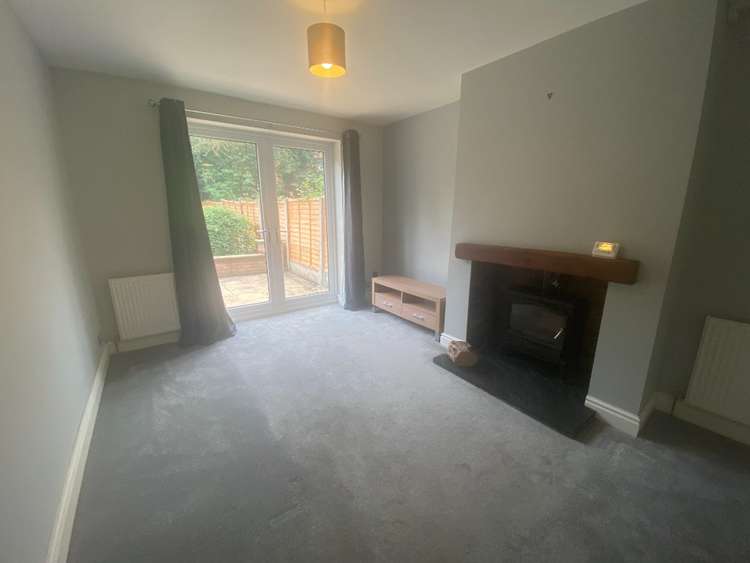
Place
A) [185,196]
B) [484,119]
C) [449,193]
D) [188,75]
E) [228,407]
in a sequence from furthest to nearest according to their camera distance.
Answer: [449,193], [185,196], [188,75], [484,119], [228,407]

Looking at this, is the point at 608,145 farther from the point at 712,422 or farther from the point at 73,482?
the point at 73,482

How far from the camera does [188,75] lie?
2564 millimetres

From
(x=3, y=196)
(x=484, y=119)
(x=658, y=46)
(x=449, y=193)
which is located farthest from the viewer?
(x=449, y=193)

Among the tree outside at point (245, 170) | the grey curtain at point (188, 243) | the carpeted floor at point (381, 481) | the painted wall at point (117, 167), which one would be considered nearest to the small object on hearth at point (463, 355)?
the carpeted floor at point (381, 481)

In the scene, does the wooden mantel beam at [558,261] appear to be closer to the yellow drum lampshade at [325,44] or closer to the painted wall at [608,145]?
the painted wall at [608,145]

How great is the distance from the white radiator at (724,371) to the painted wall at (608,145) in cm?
38

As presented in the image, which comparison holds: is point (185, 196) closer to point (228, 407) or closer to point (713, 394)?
point (228, 407)

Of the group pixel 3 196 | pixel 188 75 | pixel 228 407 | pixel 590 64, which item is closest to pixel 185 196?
pixel 188 75

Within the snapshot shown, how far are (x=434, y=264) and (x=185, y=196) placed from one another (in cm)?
261

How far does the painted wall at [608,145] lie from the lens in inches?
60.9

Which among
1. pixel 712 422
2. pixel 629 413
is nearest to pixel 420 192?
pixel 629 413

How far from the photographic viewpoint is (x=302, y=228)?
13.0 ft

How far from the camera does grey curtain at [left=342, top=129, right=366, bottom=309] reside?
147 inches

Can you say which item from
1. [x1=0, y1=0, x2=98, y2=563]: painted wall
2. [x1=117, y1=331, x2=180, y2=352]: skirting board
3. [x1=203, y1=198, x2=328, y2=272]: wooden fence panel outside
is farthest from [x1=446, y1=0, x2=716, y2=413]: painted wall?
[x1=117, y1=331, x2=180, y2=352]: skirting board
